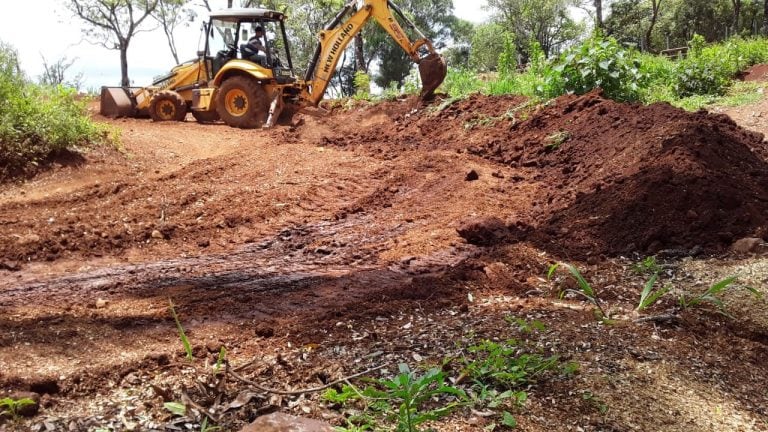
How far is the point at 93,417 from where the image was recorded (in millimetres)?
2500

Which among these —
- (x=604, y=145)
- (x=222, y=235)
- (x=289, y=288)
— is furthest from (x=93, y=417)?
(x=604, y=145)

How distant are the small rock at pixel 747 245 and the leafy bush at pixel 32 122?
8239 millimetres

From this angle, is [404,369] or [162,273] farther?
[162,273]

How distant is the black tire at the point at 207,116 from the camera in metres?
13.6

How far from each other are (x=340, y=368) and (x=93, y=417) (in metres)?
1.02

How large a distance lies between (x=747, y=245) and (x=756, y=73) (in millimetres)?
11726

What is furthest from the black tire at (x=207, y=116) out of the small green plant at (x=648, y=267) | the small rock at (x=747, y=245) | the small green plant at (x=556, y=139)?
the small rock at (x=747, y=245)

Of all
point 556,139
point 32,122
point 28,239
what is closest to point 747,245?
point 556,139

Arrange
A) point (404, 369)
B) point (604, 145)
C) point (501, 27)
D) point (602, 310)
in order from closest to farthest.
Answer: point (404, 369) < point (602, 310) < point (604, 145) < point (501, 27)

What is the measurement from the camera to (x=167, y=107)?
14.1 m

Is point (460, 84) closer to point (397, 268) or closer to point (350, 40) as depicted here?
point (350, 40)

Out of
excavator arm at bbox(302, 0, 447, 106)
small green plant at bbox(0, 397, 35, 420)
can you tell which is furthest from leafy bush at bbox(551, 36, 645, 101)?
small green plant at bbox(0, 397, 35, 420)

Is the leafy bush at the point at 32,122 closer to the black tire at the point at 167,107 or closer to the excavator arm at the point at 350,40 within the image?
the black tire at the point at 167,107

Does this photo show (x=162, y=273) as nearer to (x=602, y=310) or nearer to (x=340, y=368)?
(x=340, y=368)
